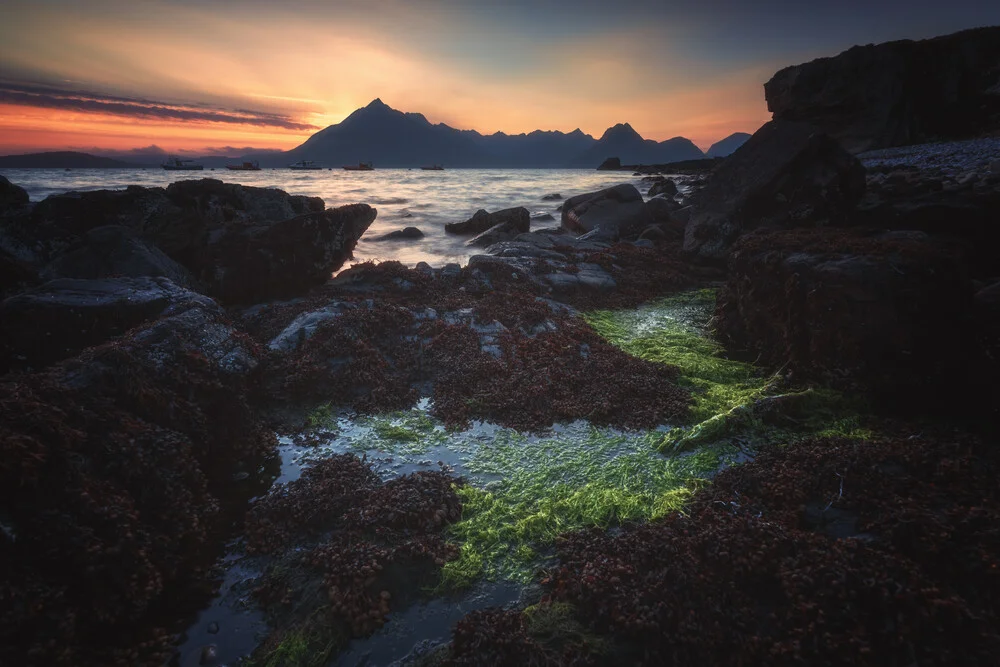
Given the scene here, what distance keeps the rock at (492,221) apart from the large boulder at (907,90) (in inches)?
1516

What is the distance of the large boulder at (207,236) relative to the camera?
1523 cm

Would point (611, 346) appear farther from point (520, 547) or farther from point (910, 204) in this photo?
point (910, 204)

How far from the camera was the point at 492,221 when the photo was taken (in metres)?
33.8

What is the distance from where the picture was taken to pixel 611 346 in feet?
41.7

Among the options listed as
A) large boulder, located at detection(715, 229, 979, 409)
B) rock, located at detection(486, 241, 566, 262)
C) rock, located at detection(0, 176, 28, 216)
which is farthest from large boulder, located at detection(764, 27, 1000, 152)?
rock, located at detection(0, 176, 28, 216)

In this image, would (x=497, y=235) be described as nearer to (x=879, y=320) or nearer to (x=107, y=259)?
(x=107, y=259)

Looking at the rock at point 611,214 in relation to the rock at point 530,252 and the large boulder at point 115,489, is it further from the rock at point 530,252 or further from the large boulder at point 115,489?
the large boulder at point 115,489

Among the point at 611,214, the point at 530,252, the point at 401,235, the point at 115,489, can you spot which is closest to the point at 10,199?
the point at 115,489

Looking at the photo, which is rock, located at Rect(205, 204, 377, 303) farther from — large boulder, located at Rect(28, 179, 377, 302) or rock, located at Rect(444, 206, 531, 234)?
rock, located at Rect(444, 206, 531, 234)

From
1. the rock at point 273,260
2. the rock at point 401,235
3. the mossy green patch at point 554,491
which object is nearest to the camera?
the mossy green patch at point 554,491

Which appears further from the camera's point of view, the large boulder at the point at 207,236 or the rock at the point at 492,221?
the rock at the point at 492,221

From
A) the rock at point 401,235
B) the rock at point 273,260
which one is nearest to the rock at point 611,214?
the rock at point 401,235

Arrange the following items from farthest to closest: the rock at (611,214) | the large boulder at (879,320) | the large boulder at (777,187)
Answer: the rock at (611,214)
the large boulder at (777,187)
the large boulder at (879,320)

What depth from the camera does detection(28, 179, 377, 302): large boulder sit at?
600 inches
